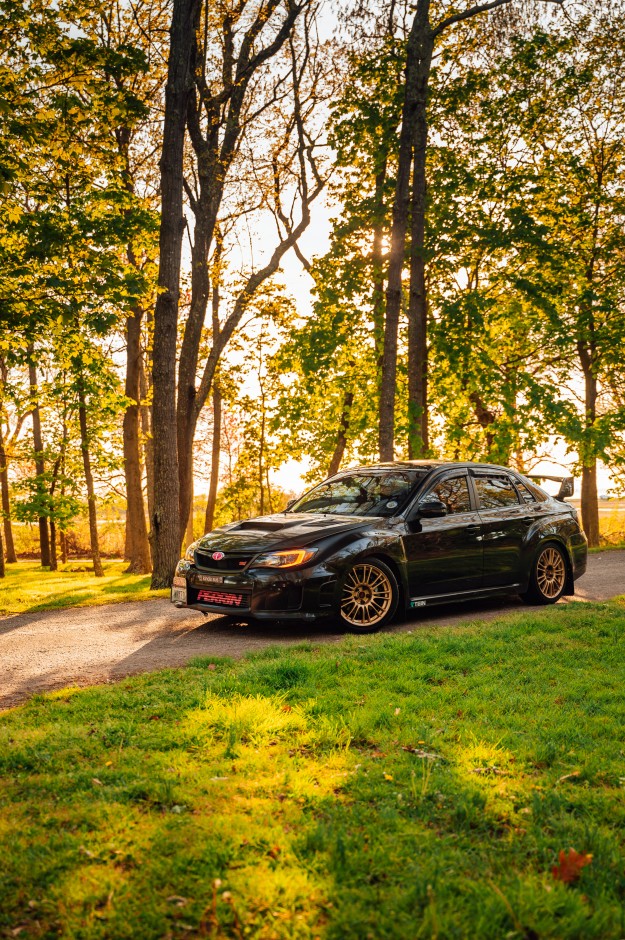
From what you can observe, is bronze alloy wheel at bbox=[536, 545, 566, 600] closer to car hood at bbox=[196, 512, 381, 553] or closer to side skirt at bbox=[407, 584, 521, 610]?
side skirt at bbox=[407, 584, 521, 610]

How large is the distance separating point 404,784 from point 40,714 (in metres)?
2.43

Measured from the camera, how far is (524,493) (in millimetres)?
9820

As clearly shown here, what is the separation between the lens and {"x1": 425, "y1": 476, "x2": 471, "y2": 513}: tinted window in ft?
28.8

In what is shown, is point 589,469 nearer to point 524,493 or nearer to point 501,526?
point 524,493

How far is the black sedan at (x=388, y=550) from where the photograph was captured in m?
7.41

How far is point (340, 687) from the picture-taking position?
17.5 ft

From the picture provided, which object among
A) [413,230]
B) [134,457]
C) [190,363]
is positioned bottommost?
[134,457]

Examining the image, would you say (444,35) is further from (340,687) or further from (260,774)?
(260,774)

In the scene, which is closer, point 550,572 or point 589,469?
point 550,572

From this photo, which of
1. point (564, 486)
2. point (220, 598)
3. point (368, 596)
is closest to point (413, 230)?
point (564, 486)

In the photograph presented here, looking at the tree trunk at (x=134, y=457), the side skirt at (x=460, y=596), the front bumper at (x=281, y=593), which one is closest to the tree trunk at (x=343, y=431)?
the tree trunk at (x=134, y=457)

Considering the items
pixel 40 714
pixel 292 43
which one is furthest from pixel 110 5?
pixel 40 714

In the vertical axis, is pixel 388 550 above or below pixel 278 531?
below

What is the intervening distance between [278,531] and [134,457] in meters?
14.8
